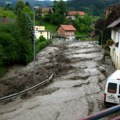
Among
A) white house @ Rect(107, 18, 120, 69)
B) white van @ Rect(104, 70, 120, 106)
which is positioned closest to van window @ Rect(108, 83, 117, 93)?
white van @ Rect(104, 70, 120, 106)

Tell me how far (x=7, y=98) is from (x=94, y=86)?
7.54 metres

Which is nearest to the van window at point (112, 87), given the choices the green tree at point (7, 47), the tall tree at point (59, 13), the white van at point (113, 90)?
the white van at point (113, 90)

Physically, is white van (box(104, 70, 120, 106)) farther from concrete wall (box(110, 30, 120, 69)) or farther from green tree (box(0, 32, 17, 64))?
green tree (box(0, 32, 17, 64))

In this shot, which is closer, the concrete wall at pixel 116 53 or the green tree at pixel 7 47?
the concrete wall at pixel 116 53

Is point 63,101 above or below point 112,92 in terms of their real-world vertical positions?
below

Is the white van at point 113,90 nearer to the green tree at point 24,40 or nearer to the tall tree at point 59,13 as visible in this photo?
the green tree at point 24,40

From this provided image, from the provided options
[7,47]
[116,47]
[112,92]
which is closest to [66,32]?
[7,47]

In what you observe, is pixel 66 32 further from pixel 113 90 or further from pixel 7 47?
pixel 113 90

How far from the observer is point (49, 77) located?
31.5 meters

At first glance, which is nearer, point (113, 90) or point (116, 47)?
point (113, 90)

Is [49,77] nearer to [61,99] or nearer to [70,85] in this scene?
[70,85]

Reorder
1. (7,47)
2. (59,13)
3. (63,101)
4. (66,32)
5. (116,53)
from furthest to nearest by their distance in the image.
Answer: (59,13)
(66,32)
(7,47)
(116,53)
(63,101)

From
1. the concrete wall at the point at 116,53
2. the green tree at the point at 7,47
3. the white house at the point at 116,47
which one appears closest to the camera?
the concrete wall at the point at 116,53

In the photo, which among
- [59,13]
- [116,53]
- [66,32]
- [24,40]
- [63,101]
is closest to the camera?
[63,101]
